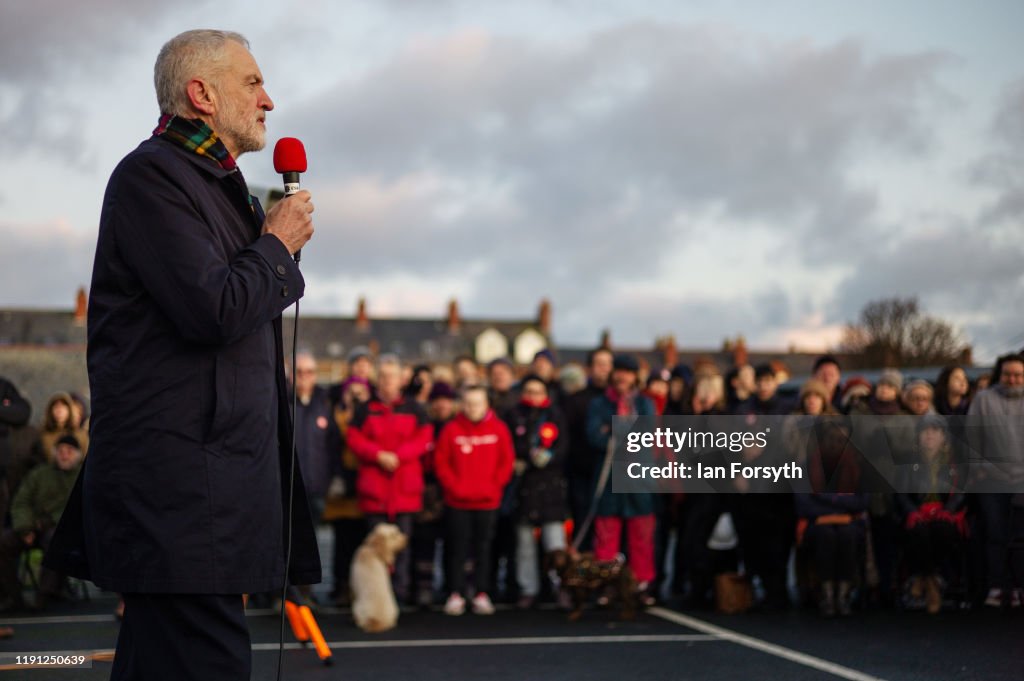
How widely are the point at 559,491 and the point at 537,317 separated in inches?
3602

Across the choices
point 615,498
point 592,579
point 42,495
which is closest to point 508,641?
point 592,579

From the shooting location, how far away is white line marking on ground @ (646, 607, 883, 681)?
7414 millimetres

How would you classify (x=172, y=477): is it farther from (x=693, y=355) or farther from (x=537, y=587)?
(x=693, y=355)

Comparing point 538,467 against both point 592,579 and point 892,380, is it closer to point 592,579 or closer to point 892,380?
point 592,579

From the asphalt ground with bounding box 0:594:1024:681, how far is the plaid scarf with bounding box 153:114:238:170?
4660mm

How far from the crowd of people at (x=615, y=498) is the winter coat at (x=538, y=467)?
0.6 inches

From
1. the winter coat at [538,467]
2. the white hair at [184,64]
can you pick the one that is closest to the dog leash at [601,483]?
the winter coat at [538,467]

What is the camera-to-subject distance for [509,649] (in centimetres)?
855

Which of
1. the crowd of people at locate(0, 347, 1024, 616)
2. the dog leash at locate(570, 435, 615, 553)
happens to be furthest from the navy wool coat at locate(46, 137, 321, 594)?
the dog leash at locate(570, 435, 615, 553)

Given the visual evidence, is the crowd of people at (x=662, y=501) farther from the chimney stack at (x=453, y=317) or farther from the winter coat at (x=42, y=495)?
the chimney stack at (x=453, y=317)

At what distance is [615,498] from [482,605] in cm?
167

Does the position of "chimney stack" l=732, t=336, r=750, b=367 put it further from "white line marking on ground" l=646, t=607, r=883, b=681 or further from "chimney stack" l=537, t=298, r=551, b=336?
"white line marking on ground" l=646, t=607, r=883, b=681

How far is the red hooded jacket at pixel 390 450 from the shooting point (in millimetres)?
10914

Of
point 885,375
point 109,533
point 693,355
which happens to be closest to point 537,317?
point 693,355
